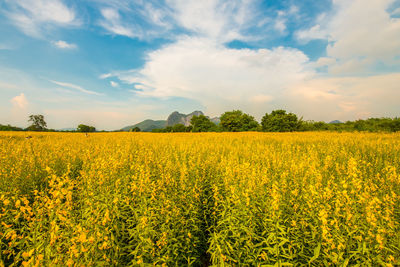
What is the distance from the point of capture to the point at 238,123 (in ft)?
180

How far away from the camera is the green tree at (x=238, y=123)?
54.6 m

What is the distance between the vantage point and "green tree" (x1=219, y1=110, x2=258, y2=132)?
54625 millimetres

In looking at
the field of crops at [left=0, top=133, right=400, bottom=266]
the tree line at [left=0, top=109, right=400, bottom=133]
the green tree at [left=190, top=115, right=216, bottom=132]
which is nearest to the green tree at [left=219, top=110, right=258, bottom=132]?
the tree line at [left=0, top=109, right=400, bottom=133]

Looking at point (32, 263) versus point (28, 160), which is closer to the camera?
point (32, 263)

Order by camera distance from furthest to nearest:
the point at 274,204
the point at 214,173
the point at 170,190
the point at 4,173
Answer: the point at 214,173 < the point at 4,173 < the point at 170,190 < the point at 274,204

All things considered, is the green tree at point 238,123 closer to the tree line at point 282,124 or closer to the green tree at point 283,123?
the tree line at point 282,124

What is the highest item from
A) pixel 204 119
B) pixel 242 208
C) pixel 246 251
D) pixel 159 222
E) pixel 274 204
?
pixel 204 119

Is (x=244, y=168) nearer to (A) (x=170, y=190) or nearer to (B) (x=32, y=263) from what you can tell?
(A) (x=170, y=190)

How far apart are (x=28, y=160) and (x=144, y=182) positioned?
4.90 meters

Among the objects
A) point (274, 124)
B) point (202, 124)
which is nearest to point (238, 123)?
point (274, 124)

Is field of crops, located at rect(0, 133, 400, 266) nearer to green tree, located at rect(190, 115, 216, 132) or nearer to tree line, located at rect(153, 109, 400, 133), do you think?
tree line, located at rect(153, 109, 400, 133)

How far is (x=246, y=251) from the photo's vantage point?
239 cm

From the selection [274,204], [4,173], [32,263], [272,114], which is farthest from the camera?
[272,114]

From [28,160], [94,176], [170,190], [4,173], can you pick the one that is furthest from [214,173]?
[28,160]
